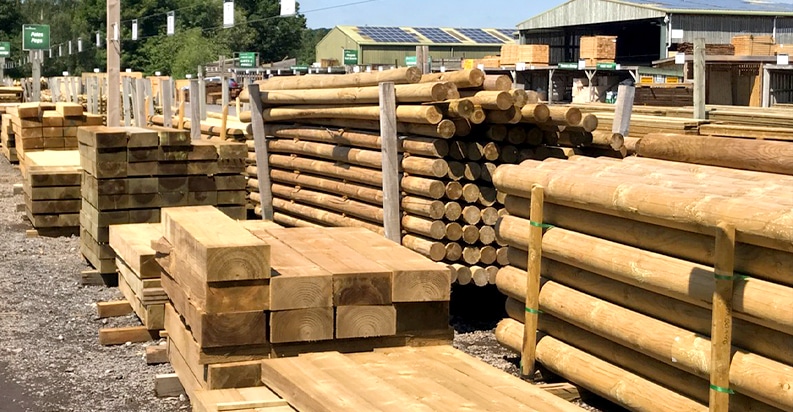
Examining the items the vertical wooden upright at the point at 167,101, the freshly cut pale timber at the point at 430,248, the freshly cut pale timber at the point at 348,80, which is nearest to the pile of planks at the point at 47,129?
the vertical wooden upright at the point at 167,101

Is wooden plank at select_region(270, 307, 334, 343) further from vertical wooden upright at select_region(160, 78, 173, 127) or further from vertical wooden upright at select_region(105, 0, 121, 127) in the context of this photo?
vertical wooden upright at select_region(160, 78, 173, 127)

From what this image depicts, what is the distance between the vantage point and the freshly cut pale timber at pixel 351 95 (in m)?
10.1

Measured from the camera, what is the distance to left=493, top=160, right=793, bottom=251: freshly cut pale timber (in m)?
5.73

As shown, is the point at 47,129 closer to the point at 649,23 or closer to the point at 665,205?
the point at 665,205

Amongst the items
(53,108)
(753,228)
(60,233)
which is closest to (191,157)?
(60,233)

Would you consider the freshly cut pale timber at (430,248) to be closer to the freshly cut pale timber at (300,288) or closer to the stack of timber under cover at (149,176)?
the stack of timber under cover at (149,176)

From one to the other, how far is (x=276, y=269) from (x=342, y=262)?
466 millimetres

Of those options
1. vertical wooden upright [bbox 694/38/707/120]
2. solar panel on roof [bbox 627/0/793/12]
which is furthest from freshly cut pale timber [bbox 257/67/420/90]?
solar panel on roof [bbox 627/0/793/12]

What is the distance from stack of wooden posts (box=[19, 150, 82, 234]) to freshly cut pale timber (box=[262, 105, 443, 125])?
3.20 metres

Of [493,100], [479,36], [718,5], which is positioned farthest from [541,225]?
[479,36]

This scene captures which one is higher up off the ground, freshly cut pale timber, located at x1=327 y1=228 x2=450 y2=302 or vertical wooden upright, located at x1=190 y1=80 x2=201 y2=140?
vertical wooden upright, located at x1=190 y1=80 x2=201 y2=140

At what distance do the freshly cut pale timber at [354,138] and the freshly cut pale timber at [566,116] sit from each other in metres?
1.03

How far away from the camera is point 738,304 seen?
5.92m

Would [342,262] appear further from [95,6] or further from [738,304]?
[95,6]
